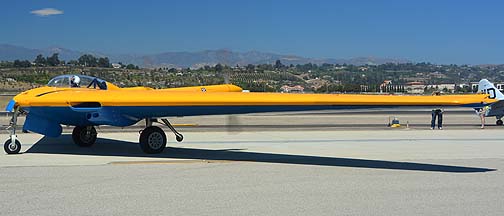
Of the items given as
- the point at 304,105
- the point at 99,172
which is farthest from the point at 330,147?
the point at 99,172

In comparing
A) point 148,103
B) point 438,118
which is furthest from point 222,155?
point 438,118

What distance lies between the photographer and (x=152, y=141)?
15711mm

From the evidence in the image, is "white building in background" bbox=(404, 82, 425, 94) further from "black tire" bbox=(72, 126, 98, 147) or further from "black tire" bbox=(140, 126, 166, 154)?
"black tire" bbox=(140, 126, 166, 154)

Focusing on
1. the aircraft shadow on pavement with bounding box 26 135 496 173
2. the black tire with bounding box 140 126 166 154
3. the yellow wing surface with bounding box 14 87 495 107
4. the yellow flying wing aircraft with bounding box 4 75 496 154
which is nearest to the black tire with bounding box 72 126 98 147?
the aircraft shadow on pavement with bounding box 26 135 496 173

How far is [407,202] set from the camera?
9.09 metres

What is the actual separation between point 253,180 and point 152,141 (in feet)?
17.8

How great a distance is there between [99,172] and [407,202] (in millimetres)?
6766

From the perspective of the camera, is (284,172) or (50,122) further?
(50,122)

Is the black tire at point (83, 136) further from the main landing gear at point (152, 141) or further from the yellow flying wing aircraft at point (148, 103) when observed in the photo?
the main landing gear at point (152, 141)

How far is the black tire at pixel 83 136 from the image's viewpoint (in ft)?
57.7

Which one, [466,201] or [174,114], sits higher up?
[174,114]

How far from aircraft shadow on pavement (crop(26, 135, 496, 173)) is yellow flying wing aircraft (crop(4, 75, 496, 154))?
2.73 ft

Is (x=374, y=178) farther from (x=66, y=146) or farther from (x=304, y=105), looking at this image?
(x=66, y=146)

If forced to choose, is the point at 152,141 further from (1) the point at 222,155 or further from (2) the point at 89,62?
(2) the point at 89,62
